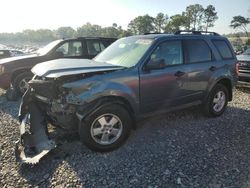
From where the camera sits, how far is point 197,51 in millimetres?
5301

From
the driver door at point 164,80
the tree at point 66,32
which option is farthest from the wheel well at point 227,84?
the tree at point 66,32

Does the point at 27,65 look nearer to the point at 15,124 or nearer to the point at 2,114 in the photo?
the point at 2,114

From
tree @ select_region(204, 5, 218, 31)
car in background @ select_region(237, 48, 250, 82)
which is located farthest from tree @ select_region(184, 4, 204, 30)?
car in background @ select_region(237, 48, 250, 82)

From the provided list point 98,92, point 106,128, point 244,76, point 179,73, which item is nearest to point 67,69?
point 98,92

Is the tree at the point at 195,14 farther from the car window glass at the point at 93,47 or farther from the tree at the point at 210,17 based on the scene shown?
the car window glass at the point at 93,47

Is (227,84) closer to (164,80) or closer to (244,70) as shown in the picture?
(164,80)

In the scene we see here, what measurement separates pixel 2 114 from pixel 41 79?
253 cm

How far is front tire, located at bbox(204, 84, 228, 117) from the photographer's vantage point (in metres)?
5.65

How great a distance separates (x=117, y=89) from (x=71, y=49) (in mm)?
4683

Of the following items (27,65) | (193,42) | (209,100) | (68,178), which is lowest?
(68,178)

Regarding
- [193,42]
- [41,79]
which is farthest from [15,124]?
[193,42]

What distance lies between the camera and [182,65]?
494cm

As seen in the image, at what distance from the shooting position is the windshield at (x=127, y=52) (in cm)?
452

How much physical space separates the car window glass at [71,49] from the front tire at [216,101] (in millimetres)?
4477
